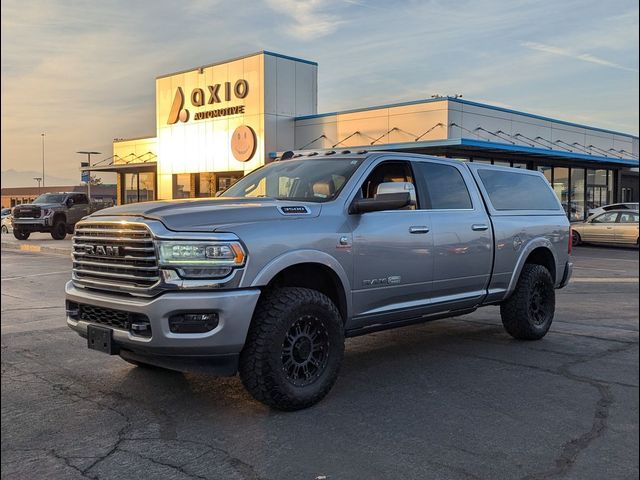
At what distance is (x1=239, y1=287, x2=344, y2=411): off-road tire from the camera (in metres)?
4.50

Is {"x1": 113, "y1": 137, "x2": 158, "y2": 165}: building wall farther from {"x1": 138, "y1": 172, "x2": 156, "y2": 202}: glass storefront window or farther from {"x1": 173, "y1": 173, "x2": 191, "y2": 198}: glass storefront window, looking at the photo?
{"x1": 173, "y1": 173, "x2": 191, "y2": 198}: glass storefront window

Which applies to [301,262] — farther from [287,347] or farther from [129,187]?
[129,187]

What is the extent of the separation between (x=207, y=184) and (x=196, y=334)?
91.2ft

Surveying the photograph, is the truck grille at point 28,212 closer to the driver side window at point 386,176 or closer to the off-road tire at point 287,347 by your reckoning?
the driver side window at point 386,176

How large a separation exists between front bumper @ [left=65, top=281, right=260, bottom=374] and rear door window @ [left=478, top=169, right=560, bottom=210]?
11.7 ft

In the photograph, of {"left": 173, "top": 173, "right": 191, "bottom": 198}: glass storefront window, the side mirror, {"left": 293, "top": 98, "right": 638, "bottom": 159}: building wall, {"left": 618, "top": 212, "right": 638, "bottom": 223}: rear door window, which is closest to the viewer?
the side mirror

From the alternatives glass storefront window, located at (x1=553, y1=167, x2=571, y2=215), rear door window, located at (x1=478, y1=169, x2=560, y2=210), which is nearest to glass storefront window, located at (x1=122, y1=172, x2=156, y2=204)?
glass storefront window, located at (x1=553, y1=167, x2=571, y2=215)

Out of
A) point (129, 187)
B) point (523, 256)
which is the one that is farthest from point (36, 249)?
point (523, 256)

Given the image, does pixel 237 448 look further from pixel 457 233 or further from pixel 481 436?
pixel 457 233

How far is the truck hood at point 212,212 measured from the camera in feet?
14.5

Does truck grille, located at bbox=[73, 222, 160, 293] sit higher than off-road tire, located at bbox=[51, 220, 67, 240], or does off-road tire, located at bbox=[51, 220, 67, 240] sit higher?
truck grille, located at bbox=[73, 222, 160, 293]

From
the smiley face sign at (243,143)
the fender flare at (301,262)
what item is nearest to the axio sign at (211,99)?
the smiley face sign at (243,143)

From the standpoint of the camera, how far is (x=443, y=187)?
6.41 metres

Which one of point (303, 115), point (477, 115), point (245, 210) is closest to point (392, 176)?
point (245, 210)
